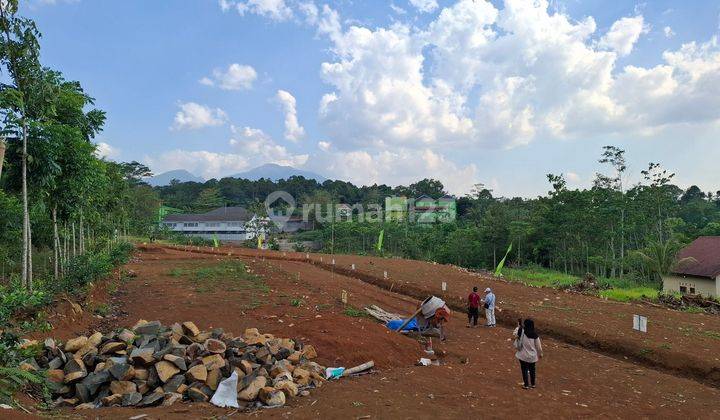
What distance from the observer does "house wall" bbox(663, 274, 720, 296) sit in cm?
2683

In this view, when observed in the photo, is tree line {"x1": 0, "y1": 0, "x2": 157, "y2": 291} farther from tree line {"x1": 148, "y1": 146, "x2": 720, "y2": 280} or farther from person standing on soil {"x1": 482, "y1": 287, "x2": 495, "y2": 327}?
tree line {"x1": 148, "y1": 146, "x2": 720, "y2": 280}

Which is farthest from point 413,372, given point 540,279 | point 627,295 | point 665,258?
point 540,279

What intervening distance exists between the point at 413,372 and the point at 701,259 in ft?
92.6

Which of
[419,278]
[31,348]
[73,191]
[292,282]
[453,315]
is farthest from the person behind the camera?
[419,278]

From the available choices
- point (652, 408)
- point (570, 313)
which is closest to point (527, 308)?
point (570, 313)

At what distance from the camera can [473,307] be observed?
14.7 metres

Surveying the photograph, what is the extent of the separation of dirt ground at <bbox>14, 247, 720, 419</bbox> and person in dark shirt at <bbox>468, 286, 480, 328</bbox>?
375 mm

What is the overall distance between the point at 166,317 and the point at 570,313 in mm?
14635

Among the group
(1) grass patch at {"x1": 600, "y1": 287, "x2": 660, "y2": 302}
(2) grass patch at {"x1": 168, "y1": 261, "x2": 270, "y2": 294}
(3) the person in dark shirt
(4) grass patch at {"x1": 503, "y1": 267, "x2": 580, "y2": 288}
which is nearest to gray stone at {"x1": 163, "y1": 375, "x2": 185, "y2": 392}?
(3) the person in dark shirt

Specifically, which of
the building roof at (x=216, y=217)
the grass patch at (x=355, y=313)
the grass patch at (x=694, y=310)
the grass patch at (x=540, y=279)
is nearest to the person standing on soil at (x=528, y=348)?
the grass patch at (x=355, y=313)

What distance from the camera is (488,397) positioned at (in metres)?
7.89

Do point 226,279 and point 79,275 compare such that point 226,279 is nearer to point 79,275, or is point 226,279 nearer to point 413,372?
point 79,275

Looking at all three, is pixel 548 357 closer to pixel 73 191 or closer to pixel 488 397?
pixel 488 397

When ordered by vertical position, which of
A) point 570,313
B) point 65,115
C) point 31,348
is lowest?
point 570,313
